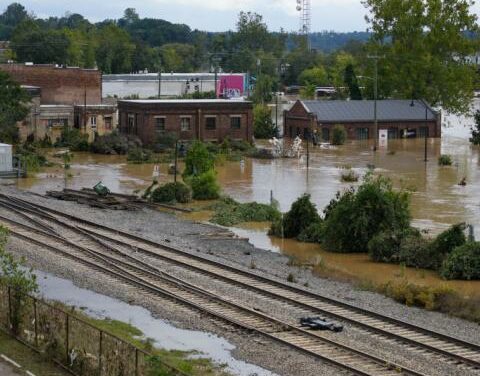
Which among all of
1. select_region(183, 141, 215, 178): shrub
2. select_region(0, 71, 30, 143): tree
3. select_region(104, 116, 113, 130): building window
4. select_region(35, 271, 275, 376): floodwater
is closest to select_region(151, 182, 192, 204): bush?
select_region(183, 141, 215, 178): shrub

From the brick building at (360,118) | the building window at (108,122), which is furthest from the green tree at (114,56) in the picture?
the brick building at (360,118)

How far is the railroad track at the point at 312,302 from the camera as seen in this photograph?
1977 centimetres

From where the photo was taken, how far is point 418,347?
1988 cm

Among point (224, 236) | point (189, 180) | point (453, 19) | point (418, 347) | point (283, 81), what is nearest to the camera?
point (418, 347)

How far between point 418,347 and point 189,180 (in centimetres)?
2588

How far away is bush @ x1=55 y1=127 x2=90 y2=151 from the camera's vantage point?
66.1m

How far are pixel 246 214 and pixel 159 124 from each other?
29.8m

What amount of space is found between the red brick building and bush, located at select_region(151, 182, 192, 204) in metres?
40.7

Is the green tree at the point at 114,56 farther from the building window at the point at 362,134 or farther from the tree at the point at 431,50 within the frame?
the building window at the point at 362,134

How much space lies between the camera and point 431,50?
8412cm

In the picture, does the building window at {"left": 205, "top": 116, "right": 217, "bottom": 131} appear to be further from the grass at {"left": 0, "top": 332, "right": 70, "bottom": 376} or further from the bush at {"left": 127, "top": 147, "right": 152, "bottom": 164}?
the grass at {"left": 0, "top": 332, "right": 70, "bottom": 376}

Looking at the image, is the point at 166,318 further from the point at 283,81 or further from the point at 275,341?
the point at 283,81

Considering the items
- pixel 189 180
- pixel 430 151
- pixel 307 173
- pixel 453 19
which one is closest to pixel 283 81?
pixel 453 19

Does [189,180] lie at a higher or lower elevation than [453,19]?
lower
